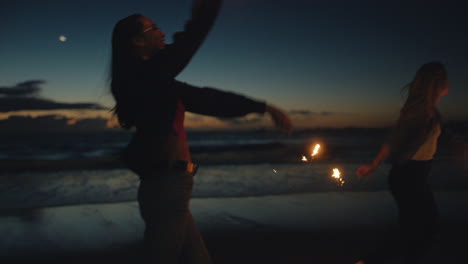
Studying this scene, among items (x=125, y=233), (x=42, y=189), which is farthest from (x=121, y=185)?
(x=125, y=233)

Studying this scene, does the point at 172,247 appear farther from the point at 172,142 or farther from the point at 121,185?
the point at 121,185

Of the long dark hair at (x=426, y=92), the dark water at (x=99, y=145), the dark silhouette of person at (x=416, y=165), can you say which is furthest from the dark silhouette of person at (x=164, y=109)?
the dark water at (x=99, y=145)

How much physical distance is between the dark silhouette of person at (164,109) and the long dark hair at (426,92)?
6.54 ft

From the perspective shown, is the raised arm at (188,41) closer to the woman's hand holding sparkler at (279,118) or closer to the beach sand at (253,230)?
the woman's hand holding sparkler at (279,118)

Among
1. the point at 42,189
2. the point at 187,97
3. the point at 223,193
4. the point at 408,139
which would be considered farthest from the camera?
the point at 42,189

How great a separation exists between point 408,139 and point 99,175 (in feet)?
35.8

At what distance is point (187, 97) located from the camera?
5.10ft

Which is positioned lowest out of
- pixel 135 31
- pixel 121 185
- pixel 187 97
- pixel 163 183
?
pixel 121 185

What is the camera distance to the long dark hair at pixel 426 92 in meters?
2.89

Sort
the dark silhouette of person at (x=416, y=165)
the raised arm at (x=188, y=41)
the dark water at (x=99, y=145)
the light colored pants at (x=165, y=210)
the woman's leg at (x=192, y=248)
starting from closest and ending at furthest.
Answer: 1. the raised arm at (x=188, y=41)
2. the light colored pants at (x=165, y=210)
3. the woman's leg at (x=192, y=248)
4. the dark silhouette of person at (x=416, y=165)
5. the dark water at (x=99, y=145)

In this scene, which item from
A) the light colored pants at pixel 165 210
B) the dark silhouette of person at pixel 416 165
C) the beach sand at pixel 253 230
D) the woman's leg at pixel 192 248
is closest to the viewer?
the light colored pants at pixel 165 210

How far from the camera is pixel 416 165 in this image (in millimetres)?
2848

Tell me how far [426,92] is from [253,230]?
3285 mm

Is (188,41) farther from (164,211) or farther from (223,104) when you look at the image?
(164,211)
